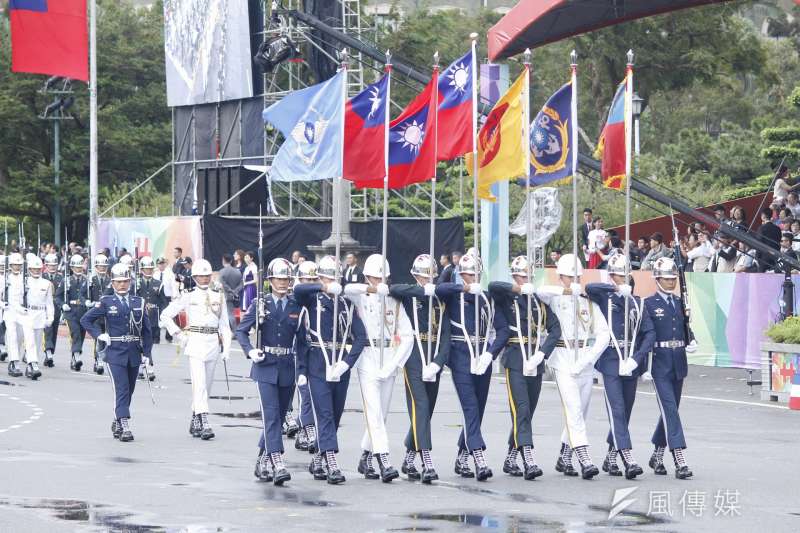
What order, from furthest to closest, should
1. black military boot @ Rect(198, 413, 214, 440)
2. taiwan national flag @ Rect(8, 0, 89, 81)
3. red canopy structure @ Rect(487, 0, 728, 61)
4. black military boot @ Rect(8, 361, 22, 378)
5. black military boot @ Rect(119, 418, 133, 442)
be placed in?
taiwan national flag @ Rect(8, 0, 89, 81), red canopy structure @ Rect(487, 0, 728, 61), black military boot @ Rect(8, 361, 22, 378), black military boot @ Rect(198, 413, 214, 440), black military boot @ Rect(119, 418, 133, 442)

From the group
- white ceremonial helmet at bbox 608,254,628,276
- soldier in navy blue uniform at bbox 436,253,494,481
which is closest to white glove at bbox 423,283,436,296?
soldier in navy blue uniform at bbox 436,253,494,481

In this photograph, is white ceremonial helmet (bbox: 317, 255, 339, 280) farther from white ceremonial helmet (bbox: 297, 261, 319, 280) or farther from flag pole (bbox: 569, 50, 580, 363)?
flag pole (bbox: 569, 50, 580, 363)

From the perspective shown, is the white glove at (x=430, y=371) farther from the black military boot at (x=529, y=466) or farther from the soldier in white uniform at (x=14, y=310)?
the soldier in white uniform at (x=14, y=310)

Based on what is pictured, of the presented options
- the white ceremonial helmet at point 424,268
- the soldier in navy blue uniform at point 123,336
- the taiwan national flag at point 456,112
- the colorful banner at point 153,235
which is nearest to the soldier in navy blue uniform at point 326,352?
the white ceremonial helmet at point 424,268

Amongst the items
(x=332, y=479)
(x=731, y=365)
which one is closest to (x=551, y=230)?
(x=731, y=365)

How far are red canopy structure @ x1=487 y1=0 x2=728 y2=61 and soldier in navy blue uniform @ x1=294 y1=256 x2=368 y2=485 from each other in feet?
50.2

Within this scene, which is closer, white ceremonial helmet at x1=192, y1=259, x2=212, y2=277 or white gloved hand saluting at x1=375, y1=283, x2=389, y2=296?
white gloved hand saluting at x1=375, y1=283, x2=389, y2=296

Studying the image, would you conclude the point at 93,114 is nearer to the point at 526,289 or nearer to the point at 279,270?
the point at 279,270

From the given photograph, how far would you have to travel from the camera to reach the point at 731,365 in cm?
2498

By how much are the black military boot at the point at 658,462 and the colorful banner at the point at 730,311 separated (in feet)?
32.3

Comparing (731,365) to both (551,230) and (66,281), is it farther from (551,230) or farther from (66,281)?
(66,281)

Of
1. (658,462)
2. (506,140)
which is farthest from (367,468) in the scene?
(506,140)

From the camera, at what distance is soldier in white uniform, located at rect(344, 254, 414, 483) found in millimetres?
13445

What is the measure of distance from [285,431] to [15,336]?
31.3 ft
